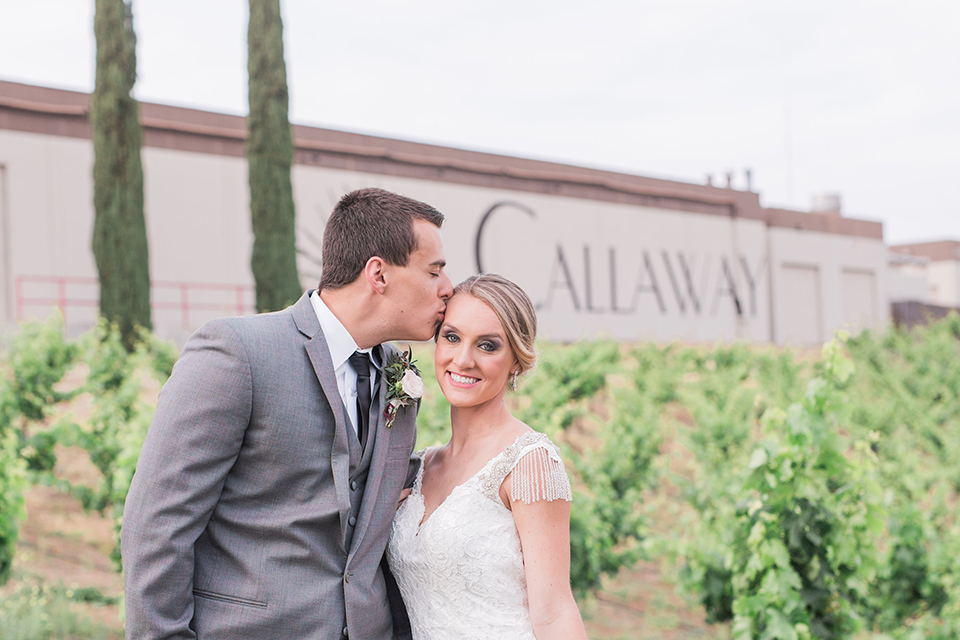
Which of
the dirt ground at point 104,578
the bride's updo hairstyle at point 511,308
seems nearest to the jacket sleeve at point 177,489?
the bride's updo hairstyle at point 511,308

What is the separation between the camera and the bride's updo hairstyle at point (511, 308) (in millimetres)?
2660

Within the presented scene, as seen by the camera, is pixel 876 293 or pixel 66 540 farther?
pixel 876 293

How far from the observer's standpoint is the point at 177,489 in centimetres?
208

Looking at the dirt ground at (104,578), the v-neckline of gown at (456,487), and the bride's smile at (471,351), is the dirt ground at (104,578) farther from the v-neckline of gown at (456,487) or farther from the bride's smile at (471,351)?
the bride's smile at (471,351)

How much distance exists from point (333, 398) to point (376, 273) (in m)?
0.38

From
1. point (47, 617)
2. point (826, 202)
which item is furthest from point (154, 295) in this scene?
point (826, 202)

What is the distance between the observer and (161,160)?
52.1 feet

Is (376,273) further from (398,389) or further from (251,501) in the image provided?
(251,501)

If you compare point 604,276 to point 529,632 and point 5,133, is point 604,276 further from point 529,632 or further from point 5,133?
point 529,632

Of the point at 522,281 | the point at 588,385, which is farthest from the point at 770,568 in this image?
the point at 522,281

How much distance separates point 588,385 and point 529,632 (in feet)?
28.5

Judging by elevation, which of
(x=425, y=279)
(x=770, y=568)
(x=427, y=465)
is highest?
(x=425, y=279)

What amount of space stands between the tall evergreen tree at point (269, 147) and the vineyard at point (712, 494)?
2905 mm

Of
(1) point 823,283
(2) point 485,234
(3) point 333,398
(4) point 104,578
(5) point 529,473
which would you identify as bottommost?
(4) point 104,578
